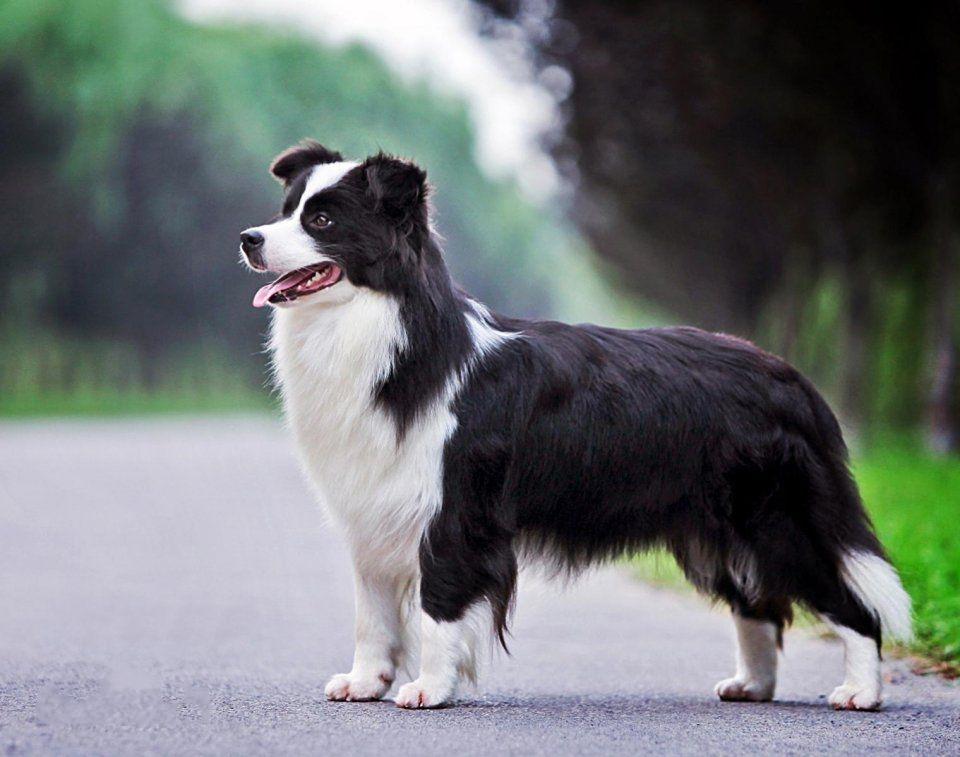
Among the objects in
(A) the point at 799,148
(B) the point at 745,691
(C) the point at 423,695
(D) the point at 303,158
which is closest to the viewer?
(C) the point at 423,695

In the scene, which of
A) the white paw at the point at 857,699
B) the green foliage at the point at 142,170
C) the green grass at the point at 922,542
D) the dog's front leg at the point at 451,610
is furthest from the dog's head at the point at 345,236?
the green foliage at the point at 142,170

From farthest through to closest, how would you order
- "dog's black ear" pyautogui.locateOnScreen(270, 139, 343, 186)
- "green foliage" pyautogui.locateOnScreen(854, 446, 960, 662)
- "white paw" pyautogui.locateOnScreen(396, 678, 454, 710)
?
"green foliage" pyautogui.locateOnScreen(854, 446, 960, 662)
"dog's black ear" pyautogui.locateOnScreen(270, 139, 343, 186)
"white paw" pyautogui.locateOnScreen(396, 678, 454, 710)

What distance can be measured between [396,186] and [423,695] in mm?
2015

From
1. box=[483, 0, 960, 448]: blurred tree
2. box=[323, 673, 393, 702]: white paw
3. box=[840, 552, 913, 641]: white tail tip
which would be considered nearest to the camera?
box=[323, 673, 393, 702]: white paw

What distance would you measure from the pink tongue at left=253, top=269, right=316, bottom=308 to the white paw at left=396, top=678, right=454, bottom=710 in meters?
Answer: 1.62

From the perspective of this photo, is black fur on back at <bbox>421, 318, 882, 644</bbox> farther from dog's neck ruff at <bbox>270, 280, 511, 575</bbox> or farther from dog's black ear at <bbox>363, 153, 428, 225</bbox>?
dog's black ear at <bbox>363, 153, 428, 225</bbox>

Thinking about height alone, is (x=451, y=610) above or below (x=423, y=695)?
above

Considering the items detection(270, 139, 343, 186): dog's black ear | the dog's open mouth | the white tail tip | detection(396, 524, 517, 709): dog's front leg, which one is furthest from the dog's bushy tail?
detection(270, 139, 343, 186): dog's black ear

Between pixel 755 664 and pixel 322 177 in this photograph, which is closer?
pixel 322 177

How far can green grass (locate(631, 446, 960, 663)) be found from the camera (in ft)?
25.3

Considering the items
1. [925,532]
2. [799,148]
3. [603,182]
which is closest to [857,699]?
[925,532]

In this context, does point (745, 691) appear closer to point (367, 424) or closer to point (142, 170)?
point (367, 424)

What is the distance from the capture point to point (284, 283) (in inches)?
228

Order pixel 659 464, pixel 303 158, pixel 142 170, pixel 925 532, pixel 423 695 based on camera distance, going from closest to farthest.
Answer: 1. pixel 423 695
2. pixel 659 464
3. pixel 303 158
4. pixel 925 532
5. pixel 142 170
